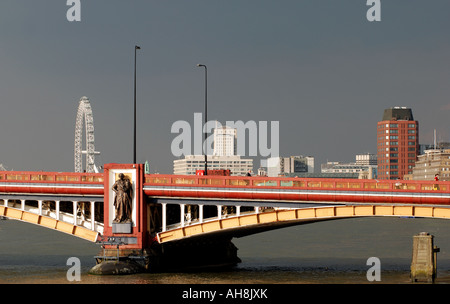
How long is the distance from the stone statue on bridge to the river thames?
187 inches

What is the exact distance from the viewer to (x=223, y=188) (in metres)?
63.3

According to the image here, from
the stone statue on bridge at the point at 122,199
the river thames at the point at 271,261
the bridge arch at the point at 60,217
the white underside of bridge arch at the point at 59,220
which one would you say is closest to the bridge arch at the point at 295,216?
the stone statue on bridge at the point at 122,199

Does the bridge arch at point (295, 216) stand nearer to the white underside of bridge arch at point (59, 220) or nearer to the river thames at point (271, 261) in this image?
the river thames at point (271, 261)

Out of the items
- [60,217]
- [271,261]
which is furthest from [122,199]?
[271,261]

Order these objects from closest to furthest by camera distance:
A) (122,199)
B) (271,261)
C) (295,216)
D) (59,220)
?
(295,216), (122,199), (59,220), (271,261)

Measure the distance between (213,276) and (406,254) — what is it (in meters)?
31.0

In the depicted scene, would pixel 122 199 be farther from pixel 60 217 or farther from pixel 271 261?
pixel 271 261

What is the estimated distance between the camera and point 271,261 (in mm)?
81000

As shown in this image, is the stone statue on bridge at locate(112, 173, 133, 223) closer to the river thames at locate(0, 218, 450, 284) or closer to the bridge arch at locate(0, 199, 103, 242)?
the bridge arch at locate(0, 199, 103, 242)

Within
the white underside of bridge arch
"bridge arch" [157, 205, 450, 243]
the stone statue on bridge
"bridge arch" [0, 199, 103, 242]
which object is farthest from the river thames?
the stone statue on bridge

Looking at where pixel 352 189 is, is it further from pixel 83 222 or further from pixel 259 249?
pixel 259 249

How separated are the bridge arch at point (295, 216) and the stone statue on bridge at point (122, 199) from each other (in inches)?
124

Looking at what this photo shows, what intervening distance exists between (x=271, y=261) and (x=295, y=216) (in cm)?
2026

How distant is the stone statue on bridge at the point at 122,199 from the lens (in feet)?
210
